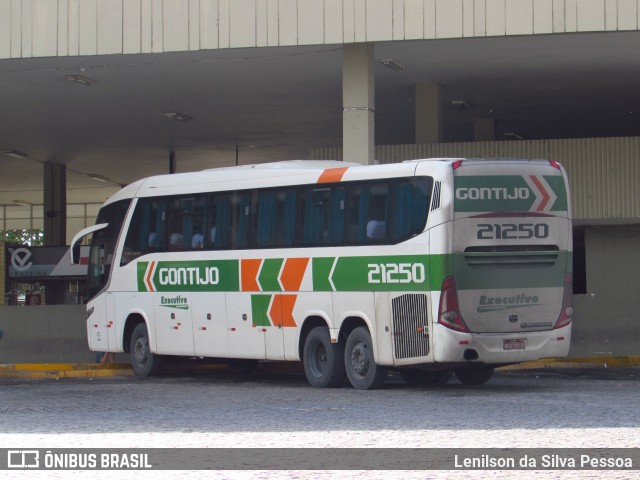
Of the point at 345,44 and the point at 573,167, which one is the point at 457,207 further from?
the point at 573,167

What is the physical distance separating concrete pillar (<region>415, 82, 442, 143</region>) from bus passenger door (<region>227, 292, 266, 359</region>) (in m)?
7.83

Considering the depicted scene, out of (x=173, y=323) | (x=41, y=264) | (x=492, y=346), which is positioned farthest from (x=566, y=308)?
(x=41, y=264)

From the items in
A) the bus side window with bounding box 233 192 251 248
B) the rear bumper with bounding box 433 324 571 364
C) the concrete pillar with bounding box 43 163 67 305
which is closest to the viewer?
the rear bumper with bounding box 433 324 571 364

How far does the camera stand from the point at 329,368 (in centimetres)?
1936

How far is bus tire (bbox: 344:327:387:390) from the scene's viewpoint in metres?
18.7

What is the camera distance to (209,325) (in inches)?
854

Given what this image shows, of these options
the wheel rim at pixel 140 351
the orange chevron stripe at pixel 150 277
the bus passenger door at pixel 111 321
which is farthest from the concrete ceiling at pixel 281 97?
the wheel rim at pixel 140 351

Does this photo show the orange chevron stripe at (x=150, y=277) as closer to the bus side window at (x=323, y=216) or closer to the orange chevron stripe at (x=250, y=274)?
the orange chevron stripe at (x=250, y=274)

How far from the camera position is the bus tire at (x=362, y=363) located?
61.5ft

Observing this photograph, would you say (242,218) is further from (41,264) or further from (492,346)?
(41,264)

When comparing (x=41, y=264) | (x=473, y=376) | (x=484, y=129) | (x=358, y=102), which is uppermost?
(x=484, y=129)

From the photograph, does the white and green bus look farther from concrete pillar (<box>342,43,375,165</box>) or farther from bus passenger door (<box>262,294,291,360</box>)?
concrete pillar (<box>342,43,375,165</box>)

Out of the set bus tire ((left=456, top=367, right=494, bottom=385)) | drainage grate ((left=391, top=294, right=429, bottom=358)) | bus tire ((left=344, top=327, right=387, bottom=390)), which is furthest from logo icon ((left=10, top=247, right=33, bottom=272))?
drainage grate ((left=391, top=294, right=429, bottom=358))

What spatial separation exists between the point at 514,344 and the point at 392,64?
807cm
